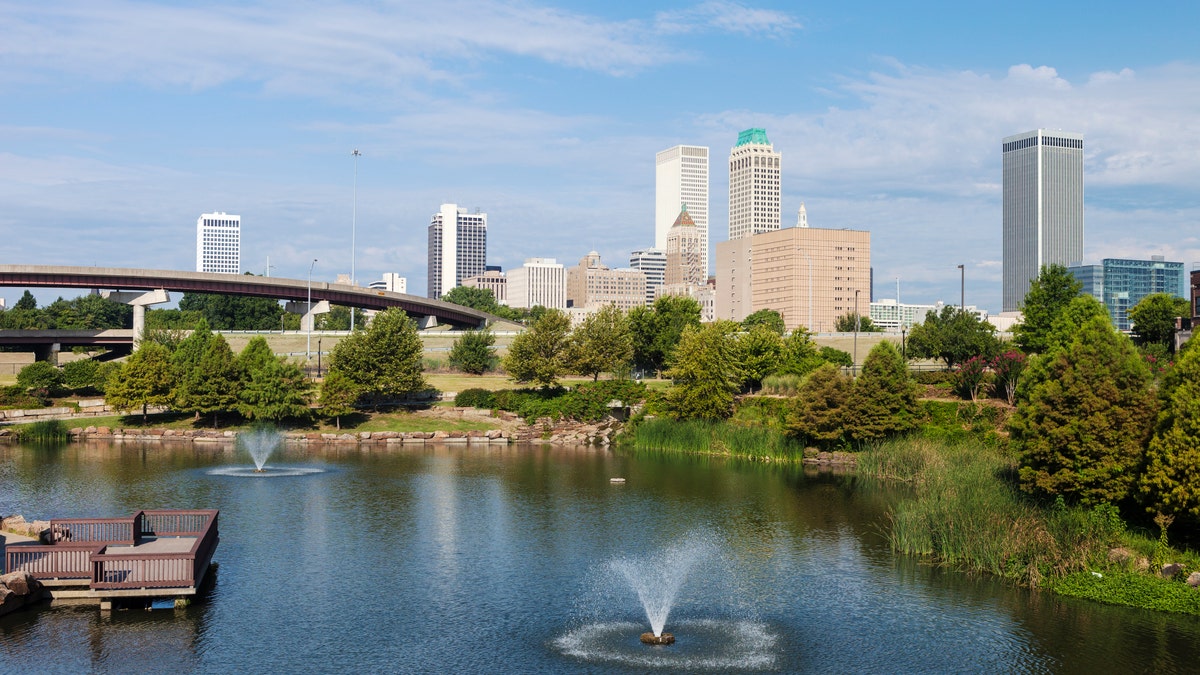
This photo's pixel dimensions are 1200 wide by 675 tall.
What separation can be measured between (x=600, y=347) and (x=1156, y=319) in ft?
181

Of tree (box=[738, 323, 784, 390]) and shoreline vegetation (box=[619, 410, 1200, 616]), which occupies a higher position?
tree (box=[738, 323, 784, 390])

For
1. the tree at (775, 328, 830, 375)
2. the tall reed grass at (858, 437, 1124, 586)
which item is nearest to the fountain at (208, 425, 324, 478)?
the tall reed grass at (858, 437, 1124, 586)

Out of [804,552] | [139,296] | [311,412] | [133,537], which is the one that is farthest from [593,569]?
[139,296]

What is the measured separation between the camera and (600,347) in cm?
9619

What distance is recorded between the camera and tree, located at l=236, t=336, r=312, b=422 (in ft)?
261

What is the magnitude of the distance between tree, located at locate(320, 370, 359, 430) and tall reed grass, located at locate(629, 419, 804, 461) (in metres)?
23.4

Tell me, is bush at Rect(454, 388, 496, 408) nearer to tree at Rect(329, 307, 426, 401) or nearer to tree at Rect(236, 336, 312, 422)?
tree at Rect(329, 307, 426, 401)

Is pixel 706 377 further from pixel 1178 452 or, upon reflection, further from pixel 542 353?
pixel 1178 452

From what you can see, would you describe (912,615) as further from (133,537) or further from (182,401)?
(182,401)

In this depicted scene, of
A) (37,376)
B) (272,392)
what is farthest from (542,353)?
(37,376)

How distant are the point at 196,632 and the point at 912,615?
813 inches

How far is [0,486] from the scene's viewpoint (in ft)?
166

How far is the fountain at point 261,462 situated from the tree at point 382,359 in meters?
9.62

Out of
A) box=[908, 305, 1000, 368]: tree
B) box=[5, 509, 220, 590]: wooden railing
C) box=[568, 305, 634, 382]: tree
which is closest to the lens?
box=[5, 509, 220, 590]: wooden railing
